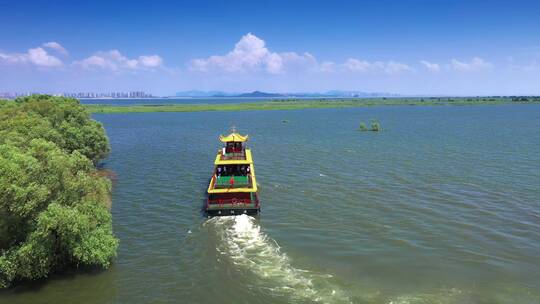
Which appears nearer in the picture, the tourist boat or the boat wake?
the boat wake

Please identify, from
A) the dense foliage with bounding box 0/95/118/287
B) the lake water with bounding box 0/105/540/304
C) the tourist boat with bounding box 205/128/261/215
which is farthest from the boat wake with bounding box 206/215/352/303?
the dense foliage with bounding box 0/95/118/287

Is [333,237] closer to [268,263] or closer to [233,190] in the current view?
[268,263]

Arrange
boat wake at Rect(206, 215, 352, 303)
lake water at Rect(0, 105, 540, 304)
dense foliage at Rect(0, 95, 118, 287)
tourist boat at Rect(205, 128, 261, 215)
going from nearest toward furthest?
dense foliage at Rect(0, 95, 118, 287)
boat wake at Rect(206, 215, 352, 303)
lake water at Rect(0, 105, 540, 304)
tourist boat at Rect(205, 128, 261, 215)

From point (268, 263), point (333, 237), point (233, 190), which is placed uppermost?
point (233, 190)

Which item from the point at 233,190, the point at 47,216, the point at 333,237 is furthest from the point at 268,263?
the point at 47,216

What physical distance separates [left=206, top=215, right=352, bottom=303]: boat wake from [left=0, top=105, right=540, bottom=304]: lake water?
81 mm

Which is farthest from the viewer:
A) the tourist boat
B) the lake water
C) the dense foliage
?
the tourist boat

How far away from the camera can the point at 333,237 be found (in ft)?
99.5

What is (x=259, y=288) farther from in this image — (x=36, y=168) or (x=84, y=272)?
(x=36, y=168)

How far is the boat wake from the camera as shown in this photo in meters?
22.5

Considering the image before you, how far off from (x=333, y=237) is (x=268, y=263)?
256 inches

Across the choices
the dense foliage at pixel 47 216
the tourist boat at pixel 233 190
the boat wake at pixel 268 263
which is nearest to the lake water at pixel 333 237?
the boat wake at pixel 268 263

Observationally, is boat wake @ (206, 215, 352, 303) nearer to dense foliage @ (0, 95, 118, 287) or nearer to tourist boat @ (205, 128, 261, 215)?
tourist boat @ (205, 128, 261, 215)

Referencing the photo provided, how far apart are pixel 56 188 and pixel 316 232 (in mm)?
18719
